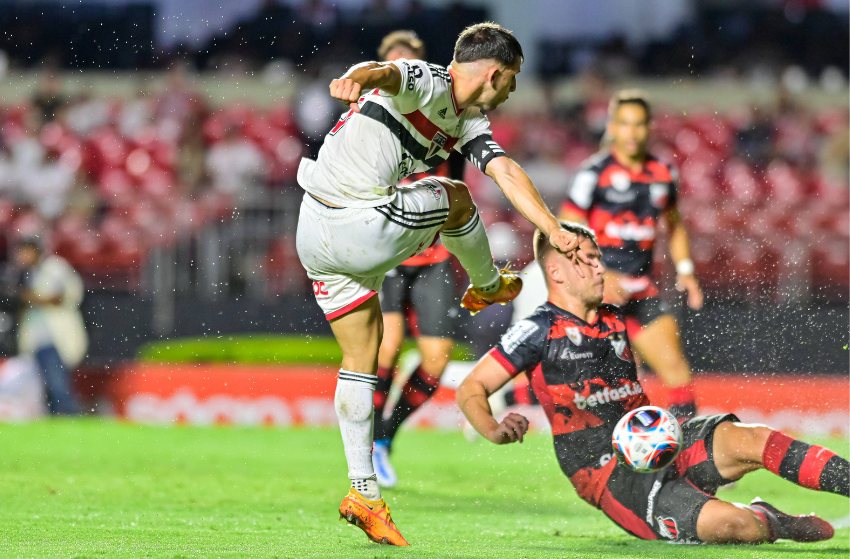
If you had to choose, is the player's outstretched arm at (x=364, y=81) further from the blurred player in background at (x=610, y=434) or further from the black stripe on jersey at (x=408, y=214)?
the blurred player in background at (x=610, y=434)

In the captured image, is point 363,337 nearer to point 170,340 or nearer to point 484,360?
point 484,360

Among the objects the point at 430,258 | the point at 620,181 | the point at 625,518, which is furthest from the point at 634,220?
the point at 625,518

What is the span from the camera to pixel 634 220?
9.45 metres

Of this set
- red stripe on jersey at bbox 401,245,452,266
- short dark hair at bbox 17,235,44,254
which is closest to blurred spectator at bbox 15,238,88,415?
short dark hair at bbox 17,235,44,254

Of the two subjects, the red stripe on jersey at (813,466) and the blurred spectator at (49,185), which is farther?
the blurred spectator at (49,185)

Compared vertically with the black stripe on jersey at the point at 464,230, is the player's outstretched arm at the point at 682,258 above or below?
below

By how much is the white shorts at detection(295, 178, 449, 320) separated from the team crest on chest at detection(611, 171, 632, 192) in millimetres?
3578

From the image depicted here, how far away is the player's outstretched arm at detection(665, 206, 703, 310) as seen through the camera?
9.30 metres

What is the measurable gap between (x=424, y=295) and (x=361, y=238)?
291 cm

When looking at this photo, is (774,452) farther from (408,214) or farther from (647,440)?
(408,214)

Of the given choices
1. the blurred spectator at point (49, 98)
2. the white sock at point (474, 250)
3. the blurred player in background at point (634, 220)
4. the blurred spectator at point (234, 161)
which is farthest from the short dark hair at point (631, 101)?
the blurred spectator at point (49, 98)

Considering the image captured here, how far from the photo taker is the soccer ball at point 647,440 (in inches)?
222

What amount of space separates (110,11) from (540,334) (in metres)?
13.5

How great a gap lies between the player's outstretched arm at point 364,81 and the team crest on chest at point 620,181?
4044mm
